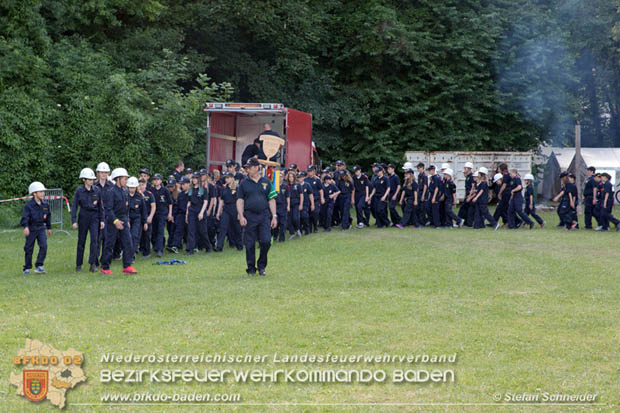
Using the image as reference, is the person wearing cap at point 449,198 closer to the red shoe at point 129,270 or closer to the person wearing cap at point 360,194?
the person wearing cap at point 360,194

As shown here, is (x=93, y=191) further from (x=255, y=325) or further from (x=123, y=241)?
(x=255, y=325)

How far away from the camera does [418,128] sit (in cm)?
3431

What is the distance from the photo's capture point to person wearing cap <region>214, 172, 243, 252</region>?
54.5 feet

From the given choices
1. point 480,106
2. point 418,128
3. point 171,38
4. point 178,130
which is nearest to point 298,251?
point 178,130

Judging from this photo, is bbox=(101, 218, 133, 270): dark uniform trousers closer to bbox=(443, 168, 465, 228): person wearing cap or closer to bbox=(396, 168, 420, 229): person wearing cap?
bbox=(396, 168, 420, 229): person wearing cap

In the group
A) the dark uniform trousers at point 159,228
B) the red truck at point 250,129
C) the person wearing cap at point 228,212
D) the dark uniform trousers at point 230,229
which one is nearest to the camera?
the dark uniform trousers at point 159,228

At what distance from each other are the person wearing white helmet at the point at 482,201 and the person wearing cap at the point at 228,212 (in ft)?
28.9

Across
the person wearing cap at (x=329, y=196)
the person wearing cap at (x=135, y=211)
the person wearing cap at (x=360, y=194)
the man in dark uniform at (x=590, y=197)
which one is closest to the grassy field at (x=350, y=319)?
the person wearing cap at (x=135, y=211)

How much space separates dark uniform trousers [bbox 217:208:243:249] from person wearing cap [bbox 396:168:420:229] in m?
7.66

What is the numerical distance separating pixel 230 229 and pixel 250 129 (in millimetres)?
6226

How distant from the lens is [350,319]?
8750 mm

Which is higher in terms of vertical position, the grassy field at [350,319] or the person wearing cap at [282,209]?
the person wearing cap at [282,209]

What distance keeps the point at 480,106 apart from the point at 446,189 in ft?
43.9

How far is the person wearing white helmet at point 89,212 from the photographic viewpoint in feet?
42.9
